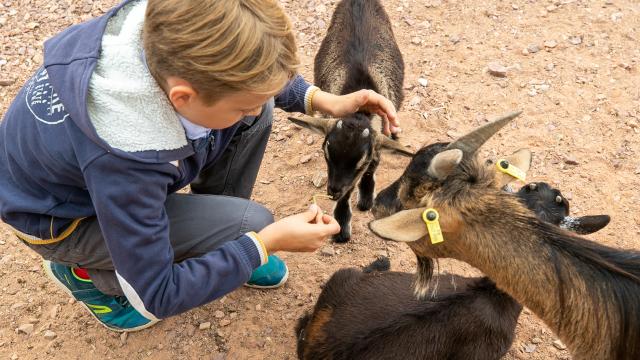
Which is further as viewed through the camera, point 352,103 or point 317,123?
point 317,123

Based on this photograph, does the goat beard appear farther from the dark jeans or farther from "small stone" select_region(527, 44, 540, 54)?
"small stone" select_region(527, 44, 540, 54)

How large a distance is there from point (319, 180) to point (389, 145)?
2.80ft

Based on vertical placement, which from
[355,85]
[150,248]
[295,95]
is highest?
[295,95]

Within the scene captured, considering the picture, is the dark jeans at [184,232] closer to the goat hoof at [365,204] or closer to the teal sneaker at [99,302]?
the teal sneaker at [99,302]

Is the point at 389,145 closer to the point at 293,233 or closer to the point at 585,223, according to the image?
the point at 585,223

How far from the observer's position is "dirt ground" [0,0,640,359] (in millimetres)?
3656

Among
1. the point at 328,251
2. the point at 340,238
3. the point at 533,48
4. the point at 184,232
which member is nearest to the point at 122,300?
the point at 184,232

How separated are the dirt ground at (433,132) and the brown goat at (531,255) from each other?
1.11 meters

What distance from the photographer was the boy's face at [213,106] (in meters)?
2.09

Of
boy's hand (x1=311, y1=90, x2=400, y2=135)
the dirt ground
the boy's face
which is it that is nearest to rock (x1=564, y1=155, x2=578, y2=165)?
the dirt ground

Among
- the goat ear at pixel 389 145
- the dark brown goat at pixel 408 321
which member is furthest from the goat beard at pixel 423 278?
the goat ear at pixel 389 145

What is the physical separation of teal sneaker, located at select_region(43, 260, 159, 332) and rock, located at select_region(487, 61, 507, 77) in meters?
3.74

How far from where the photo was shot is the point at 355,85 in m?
4.62

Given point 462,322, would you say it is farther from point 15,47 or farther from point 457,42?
point 15,47
